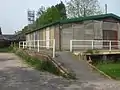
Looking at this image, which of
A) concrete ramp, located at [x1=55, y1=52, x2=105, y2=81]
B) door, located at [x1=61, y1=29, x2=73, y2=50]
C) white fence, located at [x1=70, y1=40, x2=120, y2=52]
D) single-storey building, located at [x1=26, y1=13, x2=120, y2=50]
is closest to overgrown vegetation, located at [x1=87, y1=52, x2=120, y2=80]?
concrete ramp, located at [x1=55, y1=52, x2=105, y2=81]

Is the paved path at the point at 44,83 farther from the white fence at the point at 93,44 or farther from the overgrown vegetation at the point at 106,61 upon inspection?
the white fence at the point at 93,44

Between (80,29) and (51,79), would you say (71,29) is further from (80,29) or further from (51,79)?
(51,79)

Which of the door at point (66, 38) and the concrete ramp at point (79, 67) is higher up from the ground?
the door at point (66, 38)

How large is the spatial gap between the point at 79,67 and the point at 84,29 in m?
9.69

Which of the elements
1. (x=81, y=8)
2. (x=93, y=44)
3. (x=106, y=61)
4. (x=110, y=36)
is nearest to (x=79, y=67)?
(x=106, y=61)

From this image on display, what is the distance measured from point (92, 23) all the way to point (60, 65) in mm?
11273

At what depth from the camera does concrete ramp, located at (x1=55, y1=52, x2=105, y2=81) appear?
15.7 meters

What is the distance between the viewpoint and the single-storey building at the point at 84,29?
25906mm

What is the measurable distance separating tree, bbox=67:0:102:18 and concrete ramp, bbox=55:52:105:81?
34452 millimetres

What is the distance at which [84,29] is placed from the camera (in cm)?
2675

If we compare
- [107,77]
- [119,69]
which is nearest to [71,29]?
[119,69]

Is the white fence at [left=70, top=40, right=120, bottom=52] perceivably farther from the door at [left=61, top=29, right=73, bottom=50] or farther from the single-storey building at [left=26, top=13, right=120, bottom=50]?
the door at [left=61, top=29, right=73, bottom=50]

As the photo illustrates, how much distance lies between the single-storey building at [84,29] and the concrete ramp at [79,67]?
538cm

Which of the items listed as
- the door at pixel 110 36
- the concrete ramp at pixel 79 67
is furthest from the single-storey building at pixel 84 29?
the concrete ramp at pixel 79 67
